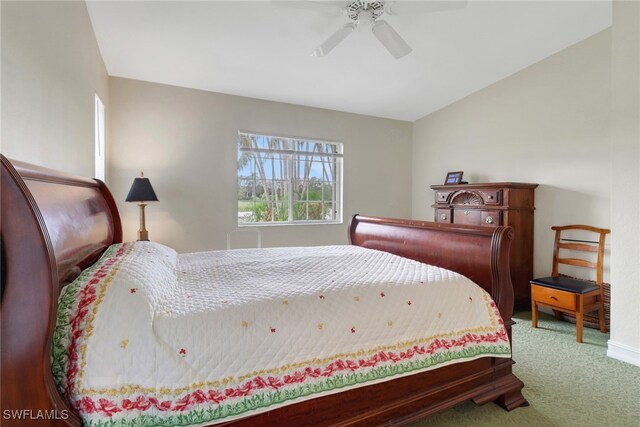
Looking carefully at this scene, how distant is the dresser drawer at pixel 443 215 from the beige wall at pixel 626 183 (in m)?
1.71

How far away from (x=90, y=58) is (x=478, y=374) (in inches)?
142

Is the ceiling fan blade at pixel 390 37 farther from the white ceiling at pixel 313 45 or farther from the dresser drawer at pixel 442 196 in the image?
the dresser drawer at pixel 442 196

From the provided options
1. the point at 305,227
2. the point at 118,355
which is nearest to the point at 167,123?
the point at 305,227

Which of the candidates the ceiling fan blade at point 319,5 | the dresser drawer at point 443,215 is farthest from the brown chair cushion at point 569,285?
the ceiling fan blade at point 319,5

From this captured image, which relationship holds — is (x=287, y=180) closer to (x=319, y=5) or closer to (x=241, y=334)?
(x=319, y=5)

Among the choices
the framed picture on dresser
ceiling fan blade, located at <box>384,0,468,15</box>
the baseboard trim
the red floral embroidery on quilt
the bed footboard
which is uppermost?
ceiling fan blade, located at <box>384,0,468,15</box>

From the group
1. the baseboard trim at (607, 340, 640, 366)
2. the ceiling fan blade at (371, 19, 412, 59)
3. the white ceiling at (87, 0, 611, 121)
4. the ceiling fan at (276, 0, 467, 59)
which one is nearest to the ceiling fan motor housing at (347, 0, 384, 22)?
the ceiling fan at (276, 0, 467, 59)

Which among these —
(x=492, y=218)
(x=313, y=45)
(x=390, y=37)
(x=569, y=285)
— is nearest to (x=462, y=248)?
(x=569, y=285)

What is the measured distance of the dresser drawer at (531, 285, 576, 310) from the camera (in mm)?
2568

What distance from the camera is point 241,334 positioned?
1096mm

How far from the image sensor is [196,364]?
1.02 meters

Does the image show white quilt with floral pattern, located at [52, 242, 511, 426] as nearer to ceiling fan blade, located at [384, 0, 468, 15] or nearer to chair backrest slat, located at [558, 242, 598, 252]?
ceiling fan blade, located at [384, 0, 468, 15]

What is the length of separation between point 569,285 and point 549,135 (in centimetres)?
167

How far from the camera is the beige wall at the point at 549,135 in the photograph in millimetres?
2986
